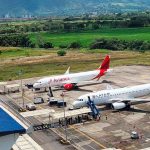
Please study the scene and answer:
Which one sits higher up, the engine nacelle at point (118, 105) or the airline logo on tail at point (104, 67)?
the airline logo on tail at point (104, 67)

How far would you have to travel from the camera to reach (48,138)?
70.6 meters

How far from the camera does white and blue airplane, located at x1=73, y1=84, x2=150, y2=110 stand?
Answer: 82844 mm

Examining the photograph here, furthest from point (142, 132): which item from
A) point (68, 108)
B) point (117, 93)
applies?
point (68, 108)

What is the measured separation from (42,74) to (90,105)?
58248 mm

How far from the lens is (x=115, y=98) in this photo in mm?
85188

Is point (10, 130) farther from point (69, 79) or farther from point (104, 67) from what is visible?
point (104, 67)

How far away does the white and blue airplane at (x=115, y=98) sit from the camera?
82.8 m

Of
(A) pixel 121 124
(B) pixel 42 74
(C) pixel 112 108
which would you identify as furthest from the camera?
(B) pixel 42 74

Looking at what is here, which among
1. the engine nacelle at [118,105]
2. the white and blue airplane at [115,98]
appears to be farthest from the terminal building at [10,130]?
the engine nacelle at [118,105]

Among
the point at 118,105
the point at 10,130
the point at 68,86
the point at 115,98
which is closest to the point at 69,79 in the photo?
the point at 68,86

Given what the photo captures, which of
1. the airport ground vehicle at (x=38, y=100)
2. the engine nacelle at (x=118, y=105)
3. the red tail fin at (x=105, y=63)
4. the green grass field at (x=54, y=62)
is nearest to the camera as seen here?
the engine nacelle at (x=118, y=105)

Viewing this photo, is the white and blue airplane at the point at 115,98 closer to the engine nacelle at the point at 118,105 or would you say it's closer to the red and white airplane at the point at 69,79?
the engine nacelle at the point at 118,105

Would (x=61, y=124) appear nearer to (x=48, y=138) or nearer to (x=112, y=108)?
(x=48, y=138)

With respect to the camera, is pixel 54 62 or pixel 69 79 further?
pixel 54 62
